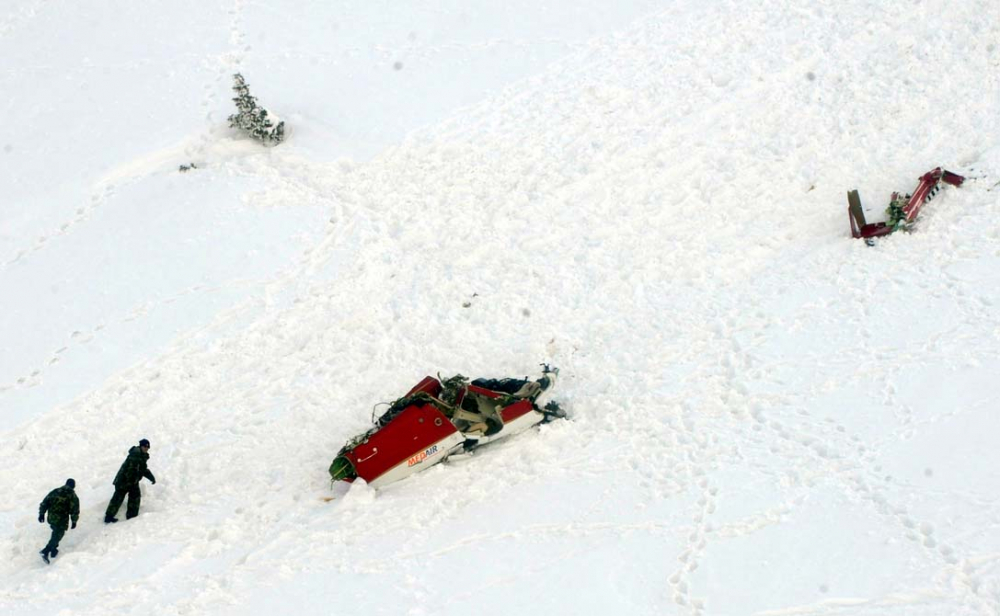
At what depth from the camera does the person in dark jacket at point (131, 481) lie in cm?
1089

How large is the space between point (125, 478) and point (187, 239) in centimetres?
624

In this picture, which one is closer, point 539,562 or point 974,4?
point 539,562

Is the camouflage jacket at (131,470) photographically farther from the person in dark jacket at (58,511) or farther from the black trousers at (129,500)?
the person in dark jacket at (58,511)

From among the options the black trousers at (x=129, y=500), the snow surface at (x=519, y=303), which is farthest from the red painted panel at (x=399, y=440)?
the black trousers at (x=129, y=500)

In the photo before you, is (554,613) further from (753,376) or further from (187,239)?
(187,239)

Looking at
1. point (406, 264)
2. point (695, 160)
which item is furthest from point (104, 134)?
point (695, 160)

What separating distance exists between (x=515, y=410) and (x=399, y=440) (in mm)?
1527

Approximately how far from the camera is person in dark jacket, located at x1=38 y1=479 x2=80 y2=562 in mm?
10422

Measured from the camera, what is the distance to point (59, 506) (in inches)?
411

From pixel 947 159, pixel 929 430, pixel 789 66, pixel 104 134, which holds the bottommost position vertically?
pixel 929 430

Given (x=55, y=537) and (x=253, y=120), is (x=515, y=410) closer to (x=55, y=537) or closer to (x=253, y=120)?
(x=55, y=537)

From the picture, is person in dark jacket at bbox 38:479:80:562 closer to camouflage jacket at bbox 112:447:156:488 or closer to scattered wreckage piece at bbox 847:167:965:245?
camouflage jacket at bbox 112:447:156:488

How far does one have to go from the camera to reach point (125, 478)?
1089 cm

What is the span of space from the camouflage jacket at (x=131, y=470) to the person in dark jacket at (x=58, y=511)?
525 mm
